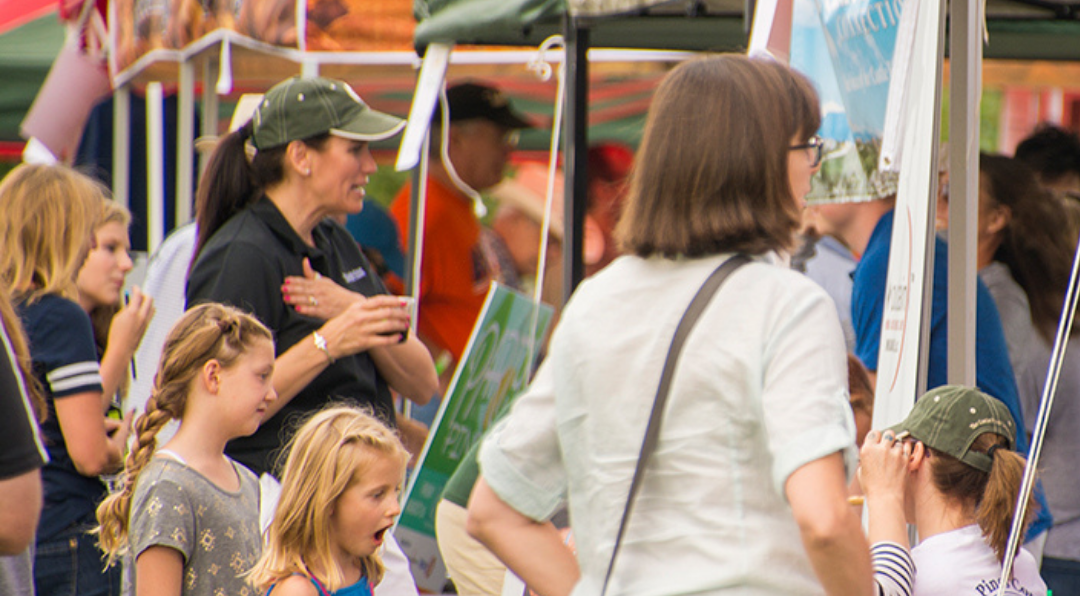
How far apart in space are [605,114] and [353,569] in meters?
5.05

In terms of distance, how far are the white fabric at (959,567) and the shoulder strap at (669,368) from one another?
0.77 metres

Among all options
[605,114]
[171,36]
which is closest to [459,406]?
[171,36]

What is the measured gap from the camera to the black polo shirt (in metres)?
2.91

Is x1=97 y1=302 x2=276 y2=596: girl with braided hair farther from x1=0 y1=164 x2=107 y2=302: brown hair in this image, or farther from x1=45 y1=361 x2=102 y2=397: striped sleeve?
x1=0 y1=164 x2=107 y2=302: brown hair

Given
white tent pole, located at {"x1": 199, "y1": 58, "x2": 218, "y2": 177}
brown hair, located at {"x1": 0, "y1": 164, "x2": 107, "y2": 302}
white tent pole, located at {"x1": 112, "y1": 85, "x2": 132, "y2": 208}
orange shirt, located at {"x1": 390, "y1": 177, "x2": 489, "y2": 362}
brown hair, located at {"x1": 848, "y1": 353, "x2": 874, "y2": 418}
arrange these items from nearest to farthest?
brown hair, located at {"x1": 848, "y1": 353, "x2": 874, "y2": 418} < brown hair, located at {"x1": 0, "y1": 164, "x2": 107, "y2": 302} < orange shirt, located at {"x1": 390, "y1": 177, "x2": 489, "y2": 362} < white tent pole, located at {"x1": 199, "y1": 58, "x2": 218, "y2": 177} < white tent pole, located at {"x1": 112, "y1": 85, "x2": 132, "y2": 208}

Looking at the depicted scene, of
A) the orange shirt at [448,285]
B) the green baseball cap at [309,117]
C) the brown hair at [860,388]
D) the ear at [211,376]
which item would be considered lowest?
the orange shirt at [448,285]

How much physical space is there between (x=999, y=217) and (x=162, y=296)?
2.43 m

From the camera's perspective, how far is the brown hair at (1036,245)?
366 cm

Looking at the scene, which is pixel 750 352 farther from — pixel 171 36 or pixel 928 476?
pixel 171 36

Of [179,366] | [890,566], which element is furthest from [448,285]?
[890,566]

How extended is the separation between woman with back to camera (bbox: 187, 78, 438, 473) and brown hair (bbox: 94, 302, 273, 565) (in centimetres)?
17

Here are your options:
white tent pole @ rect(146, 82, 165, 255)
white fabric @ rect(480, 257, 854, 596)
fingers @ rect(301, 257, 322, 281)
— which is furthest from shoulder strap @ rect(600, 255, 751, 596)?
white tent pole @ rect(146, 82, 165, 255)

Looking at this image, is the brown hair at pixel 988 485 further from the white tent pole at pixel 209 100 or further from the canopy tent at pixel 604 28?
the white tent pole at pixel 209 100

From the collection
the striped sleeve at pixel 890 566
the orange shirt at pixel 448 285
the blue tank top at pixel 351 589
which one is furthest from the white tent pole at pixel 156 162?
the striped sleeve at pixel 890 566
